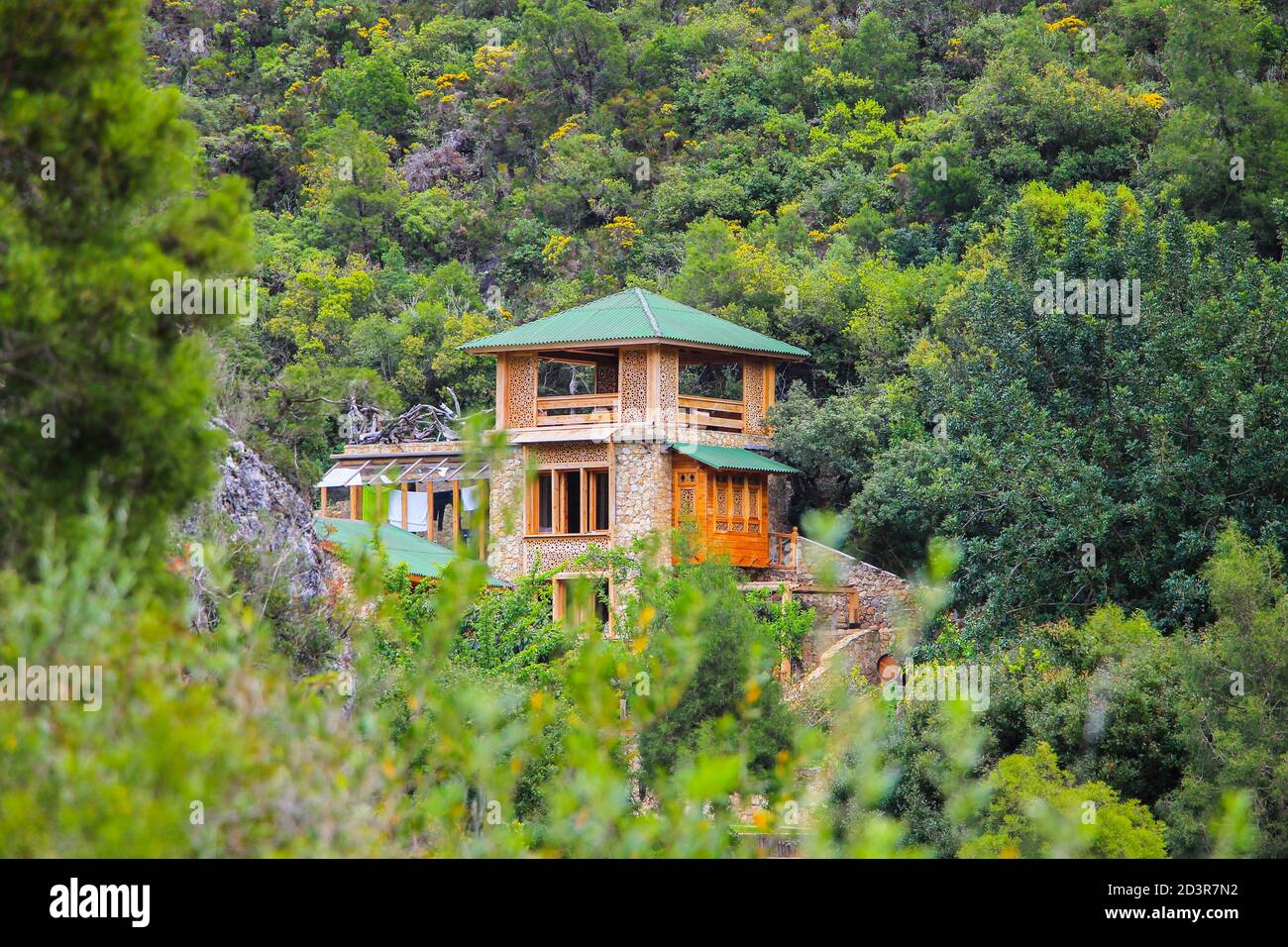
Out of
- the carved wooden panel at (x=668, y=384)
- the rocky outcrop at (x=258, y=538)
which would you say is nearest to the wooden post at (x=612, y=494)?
the carved wooden panel at (x=668, y=384)

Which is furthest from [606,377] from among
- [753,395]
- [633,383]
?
[753,395]

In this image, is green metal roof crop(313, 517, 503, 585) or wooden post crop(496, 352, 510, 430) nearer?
green metal roof crop(313, 517, 503, 585)

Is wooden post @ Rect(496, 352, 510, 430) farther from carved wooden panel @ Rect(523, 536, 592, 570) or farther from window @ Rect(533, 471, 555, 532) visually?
carved wooden panel @ Rect(523, 536, 592, 570)

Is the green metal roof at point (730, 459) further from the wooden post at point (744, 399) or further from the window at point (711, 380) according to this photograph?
the window at point (711, 380)

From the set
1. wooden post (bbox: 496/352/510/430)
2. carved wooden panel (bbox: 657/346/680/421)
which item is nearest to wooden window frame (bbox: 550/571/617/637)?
carved wooden panel (bbox: 657/346/680/421)

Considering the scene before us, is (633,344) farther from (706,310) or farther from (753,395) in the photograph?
(706,310)

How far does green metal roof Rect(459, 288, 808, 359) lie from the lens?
30109 millimetres

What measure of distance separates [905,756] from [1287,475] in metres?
7.89

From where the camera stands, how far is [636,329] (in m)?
30.1

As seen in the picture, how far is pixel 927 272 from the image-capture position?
1390 inches

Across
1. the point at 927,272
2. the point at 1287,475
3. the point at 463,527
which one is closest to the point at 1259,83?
the point at 927,272

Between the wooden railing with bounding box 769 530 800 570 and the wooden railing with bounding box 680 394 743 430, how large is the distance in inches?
90.6

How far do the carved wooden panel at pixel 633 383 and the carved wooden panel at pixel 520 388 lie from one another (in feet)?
6.41
